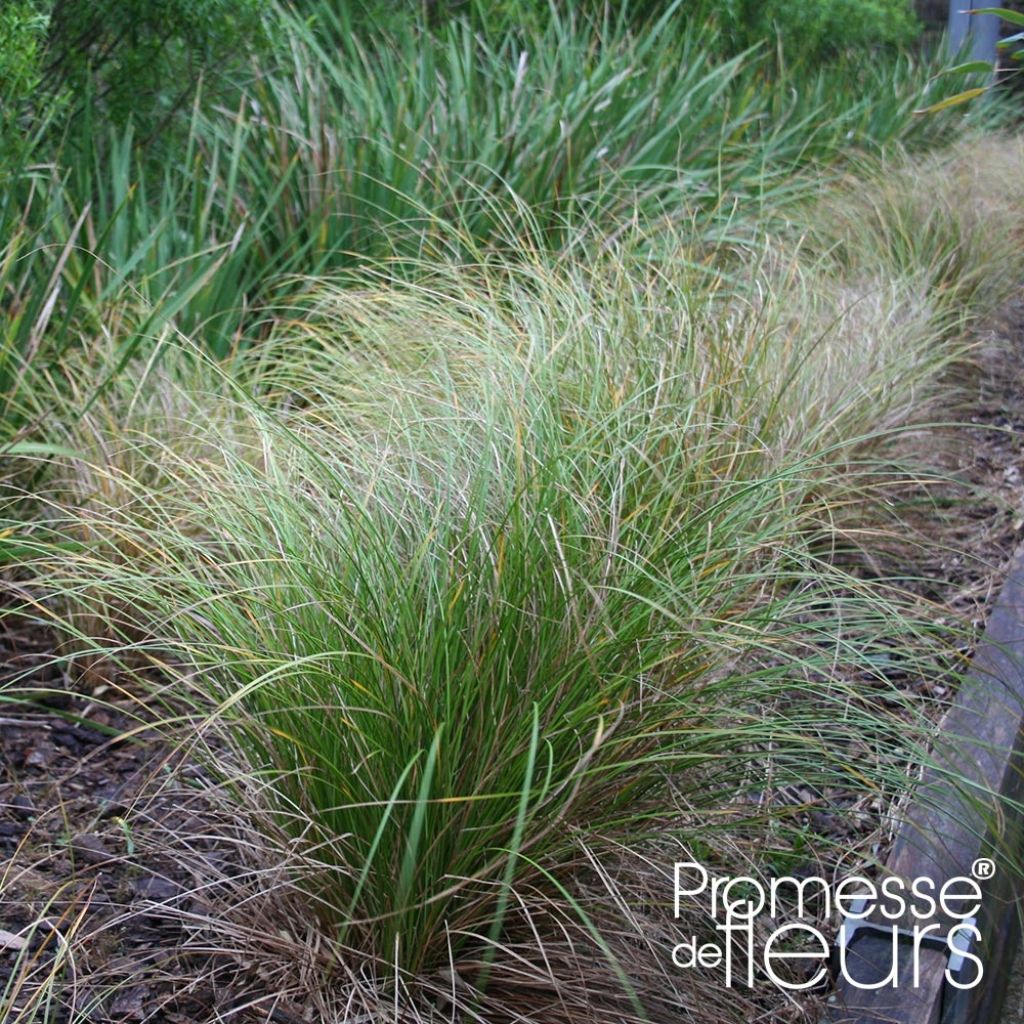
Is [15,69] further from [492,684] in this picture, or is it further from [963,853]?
[963,853]

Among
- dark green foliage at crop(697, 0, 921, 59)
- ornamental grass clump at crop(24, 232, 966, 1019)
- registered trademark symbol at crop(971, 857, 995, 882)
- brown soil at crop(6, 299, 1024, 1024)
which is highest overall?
dark green foliage at crop(697, 0, 921, 59)

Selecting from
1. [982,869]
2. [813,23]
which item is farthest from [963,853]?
[813,23]

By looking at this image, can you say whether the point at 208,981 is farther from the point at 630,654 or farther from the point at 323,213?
the point at 323,213

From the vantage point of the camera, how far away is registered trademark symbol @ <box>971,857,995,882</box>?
2.62 metres

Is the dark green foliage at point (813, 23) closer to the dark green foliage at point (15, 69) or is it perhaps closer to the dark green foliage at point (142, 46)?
the dark green foliage at point (142, 46)

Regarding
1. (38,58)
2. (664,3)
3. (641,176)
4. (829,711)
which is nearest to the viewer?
(829,711)

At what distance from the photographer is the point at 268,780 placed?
2.36 m

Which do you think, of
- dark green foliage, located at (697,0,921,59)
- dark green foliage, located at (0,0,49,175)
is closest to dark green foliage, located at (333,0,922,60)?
dark green foliage, located at (697,0,921,59)

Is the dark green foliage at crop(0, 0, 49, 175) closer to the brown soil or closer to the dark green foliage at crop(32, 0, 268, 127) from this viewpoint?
the dark green foliage at crop(32, 0, 268, 127)

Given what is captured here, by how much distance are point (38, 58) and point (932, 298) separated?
3566 millimetres

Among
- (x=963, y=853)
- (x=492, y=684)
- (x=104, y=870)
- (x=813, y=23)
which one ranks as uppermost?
(x=813, y=23)

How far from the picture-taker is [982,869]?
104 inches

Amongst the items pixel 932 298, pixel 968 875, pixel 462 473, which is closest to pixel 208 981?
pixel 462 473

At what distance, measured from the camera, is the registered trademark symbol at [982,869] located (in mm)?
2617
